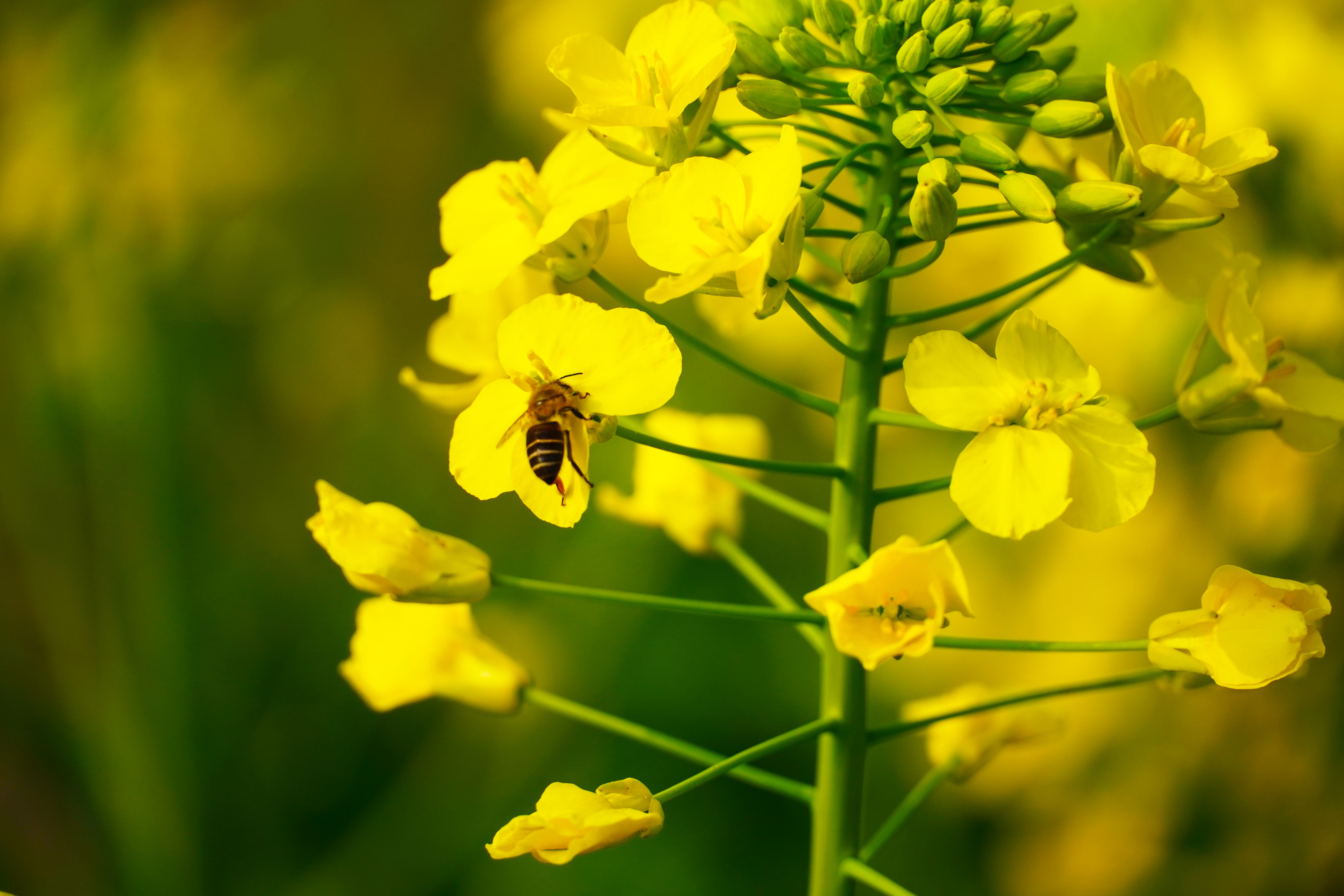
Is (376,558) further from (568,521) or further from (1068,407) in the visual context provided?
(1068,407)

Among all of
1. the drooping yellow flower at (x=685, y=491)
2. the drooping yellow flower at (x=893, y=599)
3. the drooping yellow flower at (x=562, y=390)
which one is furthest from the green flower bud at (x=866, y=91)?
the drooping yellow flower at (x=685, y=491)

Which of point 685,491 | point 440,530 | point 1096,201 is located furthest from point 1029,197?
point 440,530

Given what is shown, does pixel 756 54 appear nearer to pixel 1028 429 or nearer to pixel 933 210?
pixel 933 210

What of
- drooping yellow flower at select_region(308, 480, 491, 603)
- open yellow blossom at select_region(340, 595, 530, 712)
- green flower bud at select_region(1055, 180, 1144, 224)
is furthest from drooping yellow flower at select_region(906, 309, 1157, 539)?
open yellow blossom at select_region(340, 595, 530, 712)

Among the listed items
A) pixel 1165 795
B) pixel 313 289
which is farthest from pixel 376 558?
pixel 313 289

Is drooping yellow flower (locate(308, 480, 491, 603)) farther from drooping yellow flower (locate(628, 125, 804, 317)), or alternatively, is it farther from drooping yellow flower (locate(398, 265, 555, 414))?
drooping yellow flower (locate(628, 125, 804, 317))

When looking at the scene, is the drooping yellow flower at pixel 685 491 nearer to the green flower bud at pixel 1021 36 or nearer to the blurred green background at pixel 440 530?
the green flower bud at pixel 1021 36

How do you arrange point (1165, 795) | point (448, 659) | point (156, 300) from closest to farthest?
point (448, 659)
point (1165, 795)
point (156, 300)
